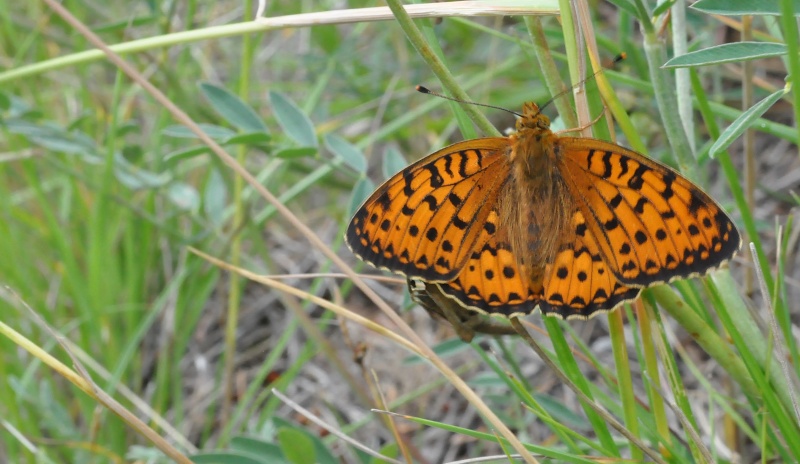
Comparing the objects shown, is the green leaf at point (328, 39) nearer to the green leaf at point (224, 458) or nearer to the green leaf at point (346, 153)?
the green leaf at point (346, 153)

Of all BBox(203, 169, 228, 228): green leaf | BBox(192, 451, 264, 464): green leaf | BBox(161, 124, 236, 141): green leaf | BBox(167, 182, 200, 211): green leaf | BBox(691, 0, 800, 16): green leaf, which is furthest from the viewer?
BBox(167, 182, 200, 211): green leaf

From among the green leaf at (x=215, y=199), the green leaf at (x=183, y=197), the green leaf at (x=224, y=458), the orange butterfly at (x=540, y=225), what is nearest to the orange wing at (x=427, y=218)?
the orange butterfly at (x=540, y=225)

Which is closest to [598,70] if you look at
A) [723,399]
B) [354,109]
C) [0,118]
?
[723,399]

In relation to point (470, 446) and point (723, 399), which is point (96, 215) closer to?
point (470, 446)

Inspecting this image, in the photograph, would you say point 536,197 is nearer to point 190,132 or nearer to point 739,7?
point 739,7

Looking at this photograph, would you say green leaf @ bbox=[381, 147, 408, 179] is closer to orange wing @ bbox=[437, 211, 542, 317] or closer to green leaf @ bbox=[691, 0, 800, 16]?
orange wing @ bbox=[437, 211, 542, 317]

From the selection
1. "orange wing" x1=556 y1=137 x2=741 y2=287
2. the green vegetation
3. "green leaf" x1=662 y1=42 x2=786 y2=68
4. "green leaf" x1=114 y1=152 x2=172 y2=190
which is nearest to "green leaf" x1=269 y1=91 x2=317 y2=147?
the green vegetation

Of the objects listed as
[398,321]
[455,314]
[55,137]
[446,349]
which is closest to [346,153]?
[446,349]
